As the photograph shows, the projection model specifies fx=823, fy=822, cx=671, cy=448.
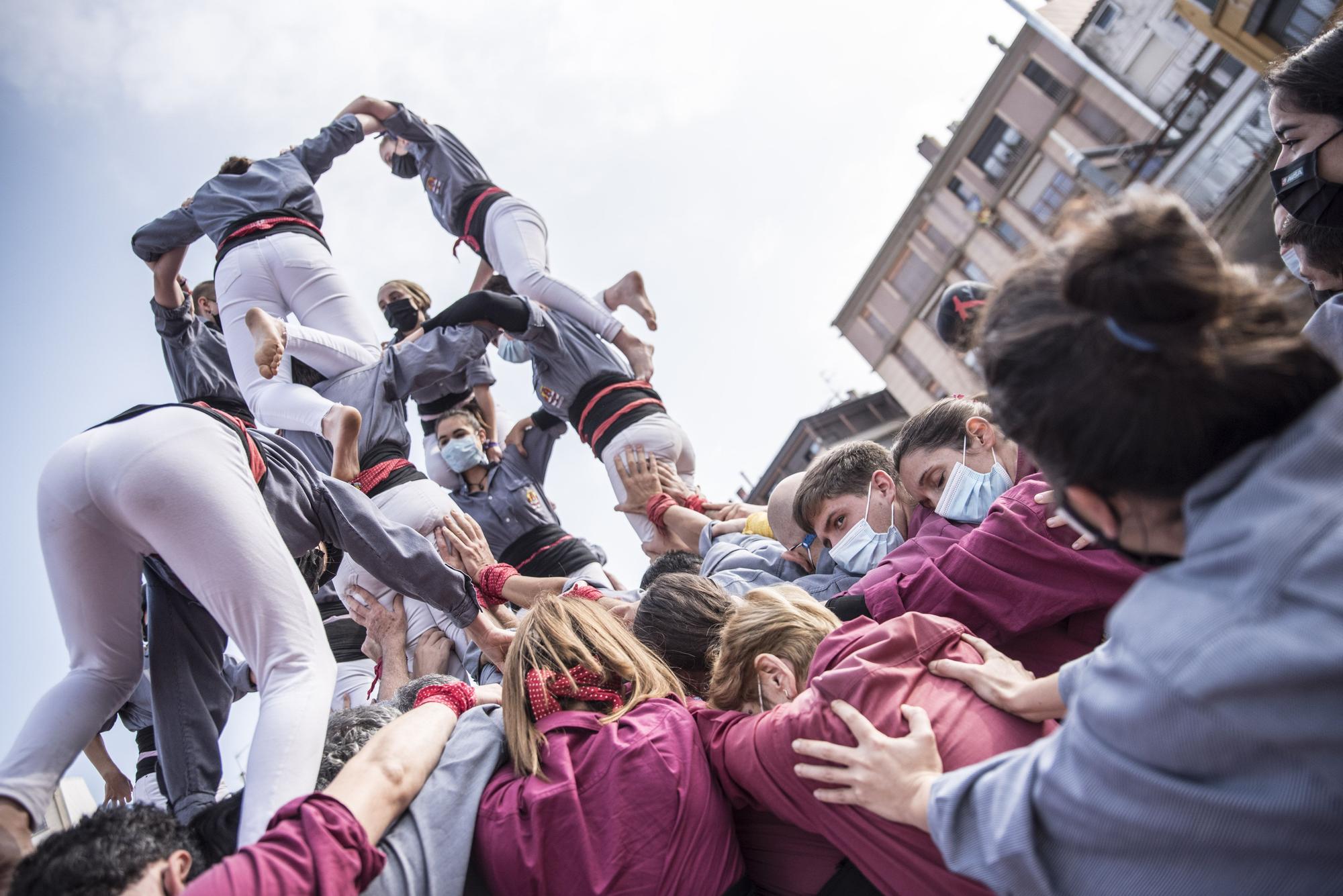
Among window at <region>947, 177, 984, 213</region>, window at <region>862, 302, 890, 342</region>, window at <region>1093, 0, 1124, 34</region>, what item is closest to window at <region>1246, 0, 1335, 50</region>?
window at <region>1093, 0, 1124, 34</region>

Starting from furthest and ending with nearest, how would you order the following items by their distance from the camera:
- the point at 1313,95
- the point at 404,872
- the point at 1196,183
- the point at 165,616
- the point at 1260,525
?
the point at 1196,183 < the point at 165,616 < the point at 1313,95 < the point at 404,872 < the point at 1260,525

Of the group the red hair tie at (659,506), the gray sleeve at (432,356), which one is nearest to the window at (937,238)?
the red hair tie at (659,506)

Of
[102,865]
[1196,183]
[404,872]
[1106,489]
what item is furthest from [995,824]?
[1196,183]

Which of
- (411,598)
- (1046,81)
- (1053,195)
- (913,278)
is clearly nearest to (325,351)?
(411,598)

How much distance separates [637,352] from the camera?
203 inches

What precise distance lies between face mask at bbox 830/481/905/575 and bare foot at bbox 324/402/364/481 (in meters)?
2.04

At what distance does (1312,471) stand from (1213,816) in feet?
1.22

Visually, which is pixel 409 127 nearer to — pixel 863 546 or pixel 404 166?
pixel 404 166

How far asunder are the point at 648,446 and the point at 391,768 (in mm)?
3044

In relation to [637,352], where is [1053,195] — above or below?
above

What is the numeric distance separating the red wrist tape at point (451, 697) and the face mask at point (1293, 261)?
2701mm

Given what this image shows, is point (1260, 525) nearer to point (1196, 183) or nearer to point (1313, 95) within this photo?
point (1313, 95)

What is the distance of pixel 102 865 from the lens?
150 centimetres

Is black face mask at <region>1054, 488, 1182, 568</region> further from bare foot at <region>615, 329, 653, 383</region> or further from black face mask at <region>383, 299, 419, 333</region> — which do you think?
black face mask at <region>383, 299, 419, 333</region>
